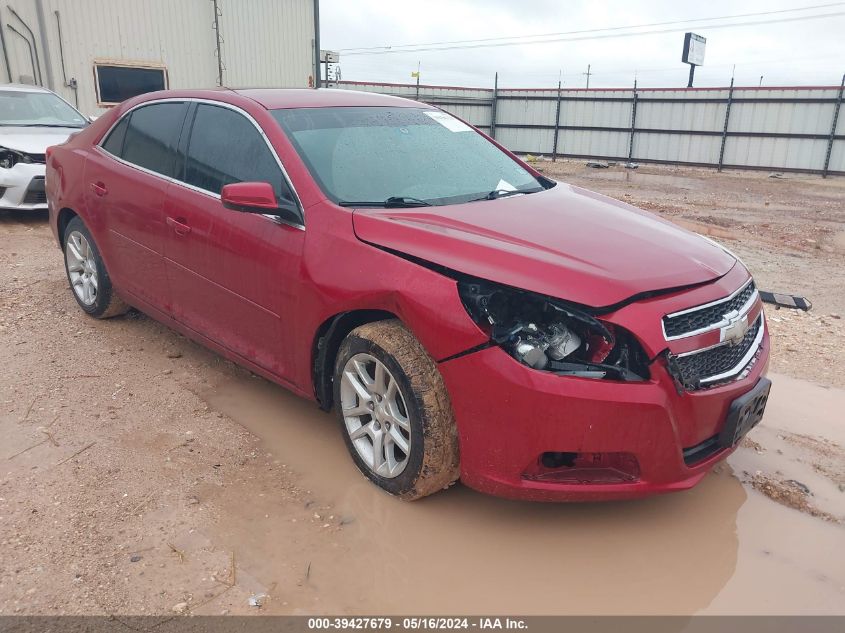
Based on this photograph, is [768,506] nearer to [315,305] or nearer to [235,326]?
[315,305]

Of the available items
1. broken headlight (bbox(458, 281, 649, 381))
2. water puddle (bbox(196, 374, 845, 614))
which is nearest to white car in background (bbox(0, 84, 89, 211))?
water puddle (bbox(196, 374, 845, 614))

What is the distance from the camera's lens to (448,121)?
4.08m

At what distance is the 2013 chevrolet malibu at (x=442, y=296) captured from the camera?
2.42 metres

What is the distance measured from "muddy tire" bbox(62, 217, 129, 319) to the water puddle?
2360mm

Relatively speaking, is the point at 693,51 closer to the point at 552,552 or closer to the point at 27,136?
the point at 27,136

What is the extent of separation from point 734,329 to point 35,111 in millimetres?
9466

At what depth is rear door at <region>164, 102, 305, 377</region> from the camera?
10.5ft

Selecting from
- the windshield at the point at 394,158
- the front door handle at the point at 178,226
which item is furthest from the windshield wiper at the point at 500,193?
the front door handle at the point at 178,226

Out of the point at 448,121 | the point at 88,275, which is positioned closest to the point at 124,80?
the point at 88,275

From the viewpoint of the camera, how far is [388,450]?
9.47ft

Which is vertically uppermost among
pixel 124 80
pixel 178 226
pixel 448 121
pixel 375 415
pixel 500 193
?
pixel 124 80

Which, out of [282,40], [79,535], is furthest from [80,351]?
[282,40]

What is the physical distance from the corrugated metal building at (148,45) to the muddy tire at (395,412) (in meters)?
11.6

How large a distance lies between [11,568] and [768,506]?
302 centimetres
